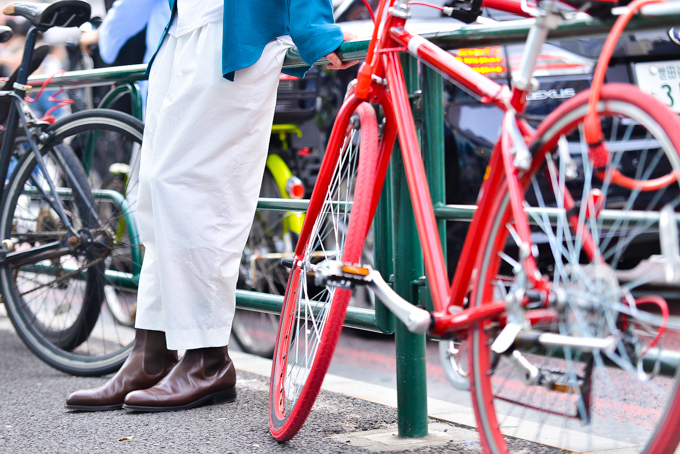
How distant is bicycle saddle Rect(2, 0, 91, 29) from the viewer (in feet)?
9.45

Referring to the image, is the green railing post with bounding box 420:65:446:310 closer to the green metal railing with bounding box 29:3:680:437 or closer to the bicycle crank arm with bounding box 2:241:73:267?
the green metal railing with bounding box 29:3:680:437

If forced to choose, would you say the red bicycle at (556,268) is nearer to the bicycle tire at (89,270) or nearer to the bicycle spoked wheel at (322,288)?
the bicycle spoked wheel at (322,288)

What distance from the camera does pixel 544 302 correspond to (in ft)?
4.14

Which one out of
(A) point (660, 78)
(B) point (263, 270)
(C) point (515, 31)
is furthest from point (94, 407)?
(A) point (660, 78)

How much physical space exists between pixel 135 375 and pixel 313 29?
118 centimetres

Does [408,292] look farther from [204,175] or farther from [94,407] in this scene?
[94,407]

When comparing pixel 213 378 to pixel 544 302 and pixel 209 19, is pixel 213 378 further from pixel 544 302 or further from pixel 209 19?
pixel 544 302

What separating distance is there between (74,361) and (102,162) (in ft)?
2.94

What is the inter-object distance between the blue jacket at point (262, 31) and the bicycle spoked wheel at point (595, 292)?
2.68 ft

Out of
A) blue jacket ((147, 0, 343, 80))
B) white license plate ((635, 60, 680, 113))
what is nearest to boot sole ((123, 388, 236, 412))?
blue jacket ((147, 0, 343, 80))

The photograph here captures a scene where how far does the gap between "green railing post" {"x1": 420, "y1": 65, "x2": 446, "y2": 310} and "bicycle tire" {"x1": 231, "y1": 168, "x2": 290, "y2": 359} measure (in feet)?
7.00

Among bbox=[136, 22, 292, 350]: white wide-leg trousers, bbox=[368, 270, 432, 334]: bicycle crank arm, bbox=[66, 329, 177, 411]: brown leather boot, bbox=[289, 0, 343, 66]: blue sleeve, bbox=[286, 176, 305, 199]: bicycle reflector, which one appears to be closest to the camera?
bbox=[368, 270, 432, 334]: bicycle crank arm

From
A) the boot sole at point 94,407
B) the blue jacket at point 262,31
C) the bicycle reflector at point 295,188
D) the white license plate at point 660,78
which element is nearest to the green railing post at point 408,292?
the blue jacket at point 262,31

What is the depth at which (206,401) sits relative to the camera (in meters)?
2.36
